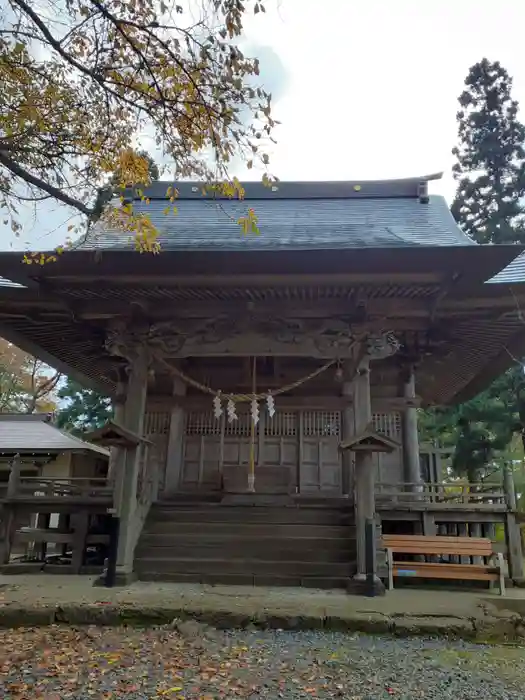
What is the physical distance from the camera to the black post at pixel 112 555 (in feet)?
23.7

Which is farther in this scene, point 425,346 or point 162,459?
point 162,459

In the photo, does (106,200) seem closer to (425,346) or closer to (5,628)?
(5,628)

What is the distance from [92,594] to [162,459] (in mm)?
4646

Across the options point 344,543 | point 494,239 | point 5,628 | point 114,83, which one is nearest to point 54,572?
point 5,628


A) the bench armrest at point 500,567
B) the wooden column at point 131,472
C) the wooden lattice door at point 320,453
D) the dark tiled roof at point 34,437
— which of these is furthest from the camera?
the dark tiled roof at point 34,437

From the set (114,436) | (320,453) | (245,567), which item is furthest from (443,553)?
(114,436)

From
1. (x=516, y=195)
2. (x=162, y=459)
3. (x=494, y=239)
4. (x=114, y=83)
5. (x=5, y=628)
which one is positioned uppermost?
(x=516, y=195)

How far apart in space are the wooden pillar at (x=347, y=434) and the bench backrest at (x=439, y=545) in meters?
2.67

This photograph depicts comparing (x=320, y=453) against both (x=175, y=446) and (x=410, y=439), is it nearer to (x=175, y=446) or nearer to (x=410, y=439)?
(x=410, y=439)

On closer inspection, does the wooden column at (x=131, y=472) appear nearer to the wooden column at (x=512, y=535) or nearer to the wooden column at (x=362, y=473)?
the wooden column at (x=362, y=473)

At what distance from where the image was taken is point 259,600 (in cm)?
634

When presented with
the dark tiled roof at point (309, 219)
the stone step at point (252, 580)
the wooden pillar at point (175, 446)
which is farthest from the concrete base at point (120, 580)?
the dark tiled roof at point (309, 219)

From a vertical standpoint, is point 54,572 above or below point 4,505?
below

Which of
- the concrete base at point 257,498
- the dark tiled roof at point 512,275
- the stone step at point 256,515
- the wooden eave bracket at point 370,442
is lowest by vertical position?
the stone step at point 256,515
